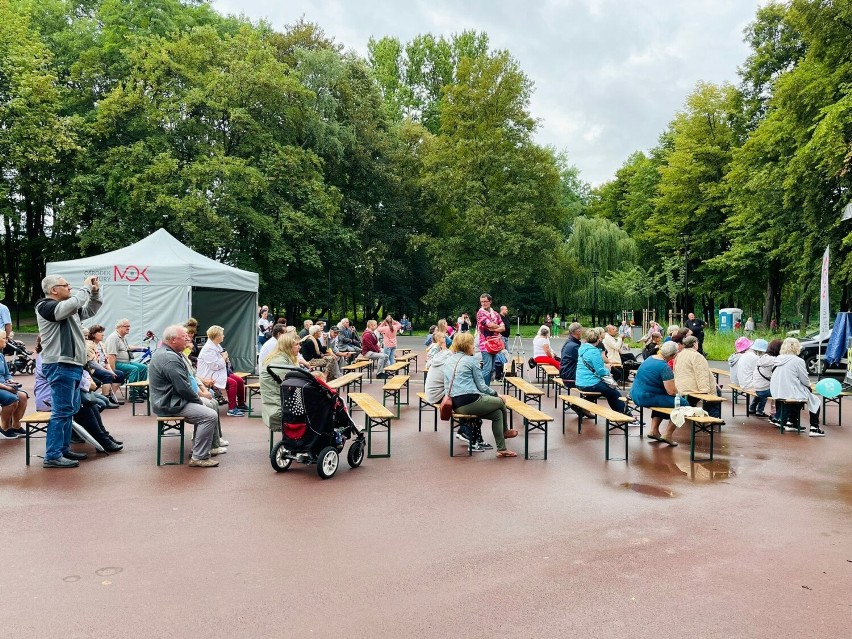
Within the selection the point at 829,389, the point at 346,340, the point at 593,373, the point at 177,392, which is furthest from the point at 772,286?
the point at 177,392

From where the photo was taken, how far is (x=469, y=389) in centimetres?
800

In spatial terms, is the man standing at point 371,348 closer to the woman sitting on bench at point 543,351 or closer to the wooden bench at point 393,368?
the wooden bench at point 393,368

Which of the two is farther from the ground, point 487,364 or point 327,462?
point 487,364

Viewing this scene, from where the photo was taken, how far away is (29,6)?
1197 inches

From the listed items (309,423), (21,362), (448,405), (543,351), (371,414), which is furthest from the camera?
(21,362)

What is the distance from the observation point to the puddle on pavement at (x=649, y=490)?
257 inches

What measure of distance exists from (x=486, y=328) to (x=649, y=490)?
6.53 meters

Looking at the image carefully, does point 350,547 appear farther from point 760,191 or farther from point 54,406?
point 760,191

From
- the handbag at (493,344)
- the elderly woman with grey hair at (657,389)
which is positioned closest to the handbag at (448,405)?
the elderly woman with grey hair at (657,389)

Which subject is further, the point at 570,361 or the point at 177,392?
the point at 570,361

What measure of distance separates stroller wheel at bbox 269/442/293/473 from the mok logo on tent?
30.4 feet

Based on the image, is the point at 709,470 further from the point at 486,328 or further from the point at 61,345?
the point at 61,345

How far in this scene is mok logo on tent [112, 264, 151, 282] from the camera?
14.9 metres

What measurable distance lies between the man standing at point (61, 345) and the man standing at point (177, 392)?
0.76 meters
